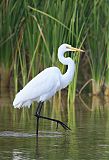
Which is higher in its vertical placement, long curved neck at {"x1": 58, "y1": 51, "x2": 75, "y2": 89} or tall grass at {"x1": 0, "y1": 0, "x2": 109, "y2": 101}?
tall grass at {"x1": 0, "y1": 0, "x2": 109, "y2": 101}

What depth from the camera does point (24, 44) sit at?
1888 centimetres

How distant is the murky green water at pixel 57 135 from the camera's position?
30.7ft

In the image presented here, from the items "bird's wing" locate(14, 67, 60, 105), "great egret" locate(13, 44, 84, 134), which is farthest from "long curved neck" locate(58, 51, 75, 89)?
"bird's wing" locate(14, 67, 60, 105)

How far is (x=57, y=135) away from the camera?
11.5 metres

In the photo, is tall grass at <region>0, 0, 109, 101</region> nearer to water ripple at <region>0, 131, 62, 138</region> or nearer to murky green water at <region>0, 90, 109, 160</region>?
murky green water at <region>0, 90, 109, 160</region>

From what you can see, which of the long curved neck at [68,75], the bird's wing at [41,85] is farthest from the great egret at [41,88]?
the long curved neck at [68,75]

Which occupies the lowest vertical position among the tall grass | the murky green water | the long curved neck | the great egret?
the murky green water

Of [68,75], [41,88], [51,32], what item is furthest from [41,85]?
[51,32]

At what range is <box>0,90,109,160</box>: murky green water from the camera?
30.7ft

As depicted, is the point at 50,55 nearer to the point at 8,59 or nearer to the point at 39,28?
the point at 39,28

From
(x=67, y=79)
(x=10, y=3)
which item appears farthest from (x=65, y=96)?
(x=67, y=79)

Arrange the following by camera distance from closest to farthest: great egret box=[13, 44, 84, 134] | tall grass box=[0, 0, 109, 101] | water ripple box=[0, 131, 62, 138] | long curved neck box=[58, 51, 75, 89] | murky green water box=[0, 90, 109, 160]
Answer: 1. murky green water box=[0, 90, 109, 160]
2. water ripple box=[0, 131, 62, 138]
3. great egret box=[13, 44, 84, 134]
4. long curved neck box=[58, 51, 75, 89]
5. tall grass box=[0, 0, 109, 101]

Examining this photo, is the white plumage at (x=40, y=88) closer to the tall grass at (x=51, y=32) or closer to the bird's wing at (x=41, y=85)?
the bird's wing at (x=41, y=85)

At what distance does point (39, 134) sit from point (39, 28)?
6440 mm
